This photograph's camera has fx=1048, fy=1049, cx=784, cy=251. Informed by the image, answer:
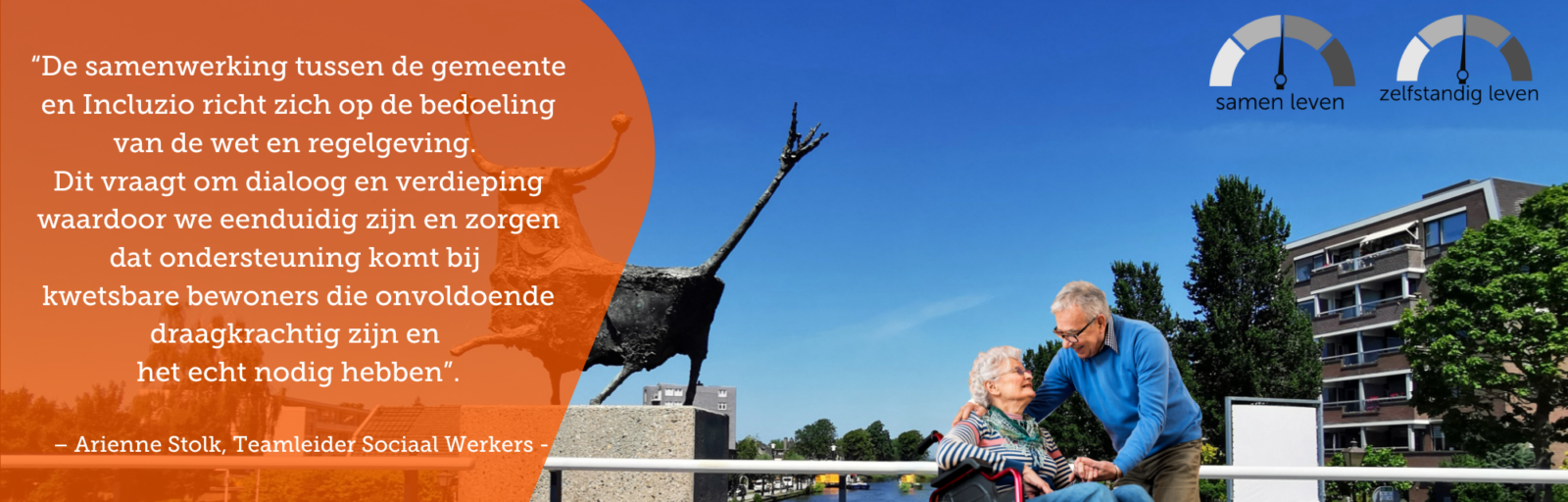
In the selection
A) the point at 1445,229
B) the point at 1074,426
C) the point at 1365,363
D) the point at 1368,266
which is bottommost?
the point at 1074,426

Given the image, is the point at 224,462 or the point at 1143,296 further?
the point at 1143,296

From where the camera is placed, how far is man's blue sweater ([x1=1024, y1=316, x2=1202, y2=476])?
10.9ft

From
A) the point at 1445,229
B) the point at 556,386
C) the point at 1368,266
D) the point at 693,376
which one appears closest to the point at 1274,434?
the point at 693,376

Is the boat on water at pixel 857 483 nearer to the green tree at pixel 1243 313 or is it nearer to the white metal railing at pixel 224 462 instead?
the white metal railing at pixel 224 462

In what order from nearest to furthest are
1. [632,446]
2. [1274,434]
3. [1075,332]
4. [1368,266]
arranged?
[1075,332] < [632,446] < [1274,434] < [1368,266]

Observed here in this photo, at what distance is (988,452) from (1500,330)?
37.2m

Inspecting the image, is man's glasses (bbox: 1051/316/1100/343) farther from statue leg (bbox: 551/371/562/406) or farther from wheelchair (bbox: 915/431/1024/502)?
statue leg (bbox: 551/371/562/406)

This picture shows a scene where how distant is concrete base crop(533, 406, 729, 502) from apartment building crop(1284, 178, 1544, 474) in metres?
51.7

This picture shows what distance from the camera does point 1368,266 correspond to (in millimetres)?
56781

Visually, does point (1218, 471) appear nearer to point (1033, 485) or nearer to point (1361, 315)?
point (1033, 485)

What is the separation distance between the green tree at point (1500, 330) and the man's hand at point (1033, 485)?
36.1 meters

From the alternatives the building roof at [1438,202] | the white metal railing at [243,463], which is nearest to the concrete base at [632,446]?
the white metal railing at [243,463]

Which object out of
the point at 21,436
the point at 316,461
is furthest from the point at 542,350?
the point at 21,436

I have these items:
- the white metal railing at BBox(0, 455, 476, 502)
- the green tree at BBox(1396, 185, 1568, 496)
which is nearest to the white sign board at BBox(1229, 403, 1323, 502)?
the white metal railing at BBox(0, 455, 476, 502)
